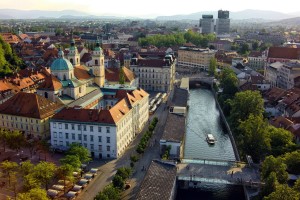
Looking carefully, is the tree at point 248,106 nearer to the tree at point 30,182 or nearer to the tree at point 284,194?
the tree at point 284,194

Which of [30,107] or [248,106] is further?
[248,106]

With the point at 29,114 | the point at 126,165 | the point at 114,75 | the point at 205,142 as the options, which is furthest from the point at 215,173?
the point at 114,75

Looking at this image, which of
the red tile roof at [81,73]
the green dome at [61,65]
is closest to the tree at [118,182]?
the green dome at [61,65]

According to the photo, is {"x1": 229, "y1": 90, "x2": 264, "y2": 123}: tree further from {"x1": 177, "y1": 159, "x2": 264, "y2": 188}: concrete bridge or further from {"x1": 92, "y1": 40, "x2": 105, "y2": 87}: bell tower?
{"x1": 92, "y1": 40, "x2": 105, "y2": 87}: bell tower

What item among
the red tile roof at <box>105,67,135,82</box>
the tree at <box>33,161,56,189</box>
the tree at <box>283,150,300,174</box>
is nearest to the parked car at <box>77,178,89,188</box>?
the tree at <box>33,161,56,189</box>

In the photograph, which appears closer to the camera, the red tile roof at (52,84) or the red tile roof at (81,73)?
the red tile roof at (52,84)

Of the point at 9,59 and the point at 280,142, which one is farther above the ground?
the point at 9,59

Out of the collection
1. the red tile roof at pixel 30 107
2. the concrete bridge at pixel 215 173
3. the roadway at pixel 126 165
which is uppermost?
the red tile roof at pixel 30 107

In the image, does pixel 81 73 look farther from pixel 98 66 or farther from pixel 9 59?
pixel 9 59
